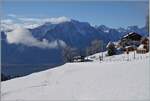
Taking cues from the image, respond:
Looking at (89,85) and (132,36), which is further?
(132,36)

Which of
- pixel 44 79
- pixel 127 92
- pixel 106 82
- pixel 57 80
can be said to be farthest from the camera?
pixel 44 79

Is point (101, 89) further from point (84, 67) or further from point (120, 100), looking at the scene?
point (84, 67)

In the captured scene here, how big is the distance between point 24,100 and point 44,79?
780cm

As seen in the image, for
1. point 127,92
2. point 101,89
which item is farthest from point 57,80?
point 127,92

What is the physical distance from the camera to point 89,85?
24.2 m

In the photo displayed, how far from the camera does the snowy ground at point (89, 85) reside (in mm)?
21438

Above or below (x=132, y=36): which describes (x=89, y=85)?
below

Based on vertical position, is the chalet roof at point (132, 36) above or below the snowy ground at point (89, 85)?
above

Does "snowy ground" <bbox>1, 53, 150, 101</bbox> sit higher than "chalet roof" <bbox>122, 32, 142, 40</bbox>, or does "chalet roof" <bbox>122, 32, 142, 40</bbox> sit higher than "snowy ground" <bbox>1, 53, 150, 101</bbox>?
"chalet roof" <bbox>122, 32, 142, 40</bbox>

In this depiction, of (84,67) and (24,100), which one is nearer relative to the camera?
(24,100)

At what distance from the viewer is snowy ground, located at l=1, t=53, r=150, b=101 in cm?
2144

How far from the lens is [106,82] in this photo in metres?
24.3

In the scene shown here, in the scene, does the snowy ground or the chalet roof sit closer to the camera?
the snowy ground

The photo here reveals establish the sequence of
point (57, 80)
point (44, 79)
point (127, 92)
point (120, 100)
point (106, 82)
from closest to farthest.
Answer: point (120, 100) < point (127, 92) < point (106, 82) < point (57, 80) < point (44, 79)
